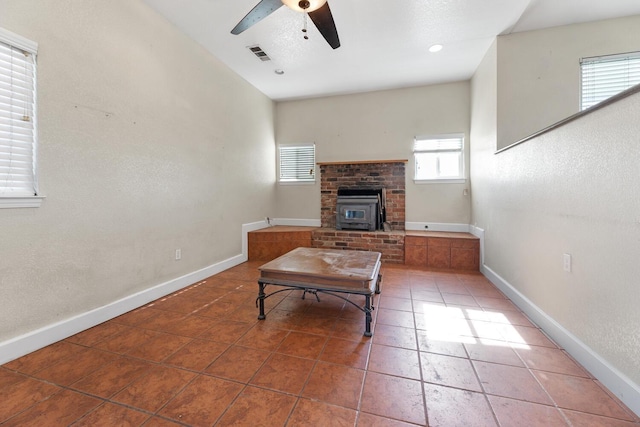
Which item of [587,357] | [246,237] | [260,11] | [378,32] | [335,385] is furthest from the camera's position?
[246,237]

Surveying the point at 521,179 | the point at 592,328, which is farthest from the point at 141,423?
the point at 521,179

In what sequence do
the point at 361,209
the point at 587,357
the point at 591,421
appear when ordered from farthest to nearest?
the point at 361,209 < the point at 587,357 < the point at 591,421

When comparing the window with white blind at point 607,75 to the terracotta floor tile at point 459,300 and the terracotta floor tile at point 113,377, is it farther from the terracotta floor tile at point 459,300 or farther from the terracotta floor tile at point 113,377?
the terracotta floor tile at point 113,377

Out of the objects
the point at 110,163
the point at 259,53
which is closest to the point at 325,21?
the point at 259,53

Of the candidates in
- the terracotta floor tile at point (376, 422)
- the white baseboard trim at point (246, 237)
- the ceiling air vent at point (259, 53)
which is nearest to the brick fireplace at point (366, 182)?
the white baseboard trim at point (246, 237)

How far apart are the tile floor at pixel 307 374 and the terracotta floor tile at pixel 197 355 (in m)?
0.01

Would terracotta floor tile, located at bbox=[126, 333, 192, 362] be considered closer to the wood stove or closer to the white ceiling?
the white ceiling

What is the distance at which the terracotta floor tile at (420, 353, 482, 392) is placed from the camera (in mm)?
1449

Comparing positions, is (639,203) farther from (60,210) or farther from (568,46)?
(60,210)

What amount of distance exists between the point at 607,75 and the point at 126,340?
5300 millimetres

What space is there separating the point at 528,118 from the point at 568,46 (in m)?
0.86

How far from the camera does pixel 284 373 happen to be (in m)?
1.53

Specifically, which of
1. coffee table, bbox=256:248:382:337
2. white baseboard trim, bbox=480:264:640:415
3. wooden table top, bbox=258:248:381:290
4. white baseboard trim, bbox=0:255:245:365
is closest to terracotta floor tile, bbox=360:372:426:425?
coffee table, bbox=256:248:382:337

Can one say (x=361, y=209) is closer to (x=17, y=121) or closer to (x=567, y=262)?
(x=567, y=262)
